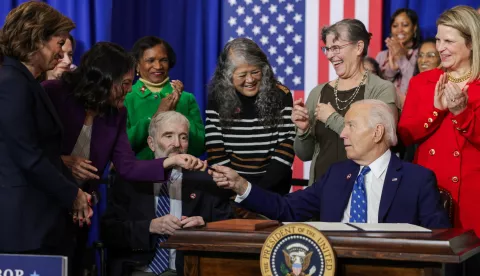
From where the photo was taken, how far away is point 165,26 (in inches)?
276

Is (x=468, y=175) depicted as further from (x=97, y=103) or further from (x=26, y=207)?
(x=26, y=207)

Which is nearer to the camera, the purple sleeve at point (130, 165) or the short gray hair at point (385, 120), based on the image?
the short gray hair at point (385, 120)

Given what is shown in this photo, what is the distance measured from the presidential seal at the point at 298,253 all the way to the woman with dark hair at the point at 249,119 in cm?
179

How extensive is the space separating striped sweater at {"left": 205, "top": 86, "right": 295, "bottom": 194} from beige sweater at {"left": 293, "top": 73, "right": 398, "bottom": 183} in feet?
0.56

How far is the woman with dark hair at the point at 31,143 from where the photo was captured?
3076 millimetres

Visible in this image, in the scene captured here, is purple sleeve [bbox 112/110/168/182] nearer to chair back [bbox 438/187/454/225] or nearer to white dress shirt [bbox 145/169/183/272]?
white dress shirt [bbox 145/169/183/272]

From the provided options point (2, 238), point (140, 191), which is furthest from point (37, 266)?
point (140, 191)

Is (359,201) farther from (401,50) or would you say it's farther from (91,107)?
(401,50)

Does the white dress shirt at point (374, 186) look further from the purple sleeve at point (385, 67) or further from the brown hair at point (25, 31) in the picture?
the purple sleeve at point (385, 67)

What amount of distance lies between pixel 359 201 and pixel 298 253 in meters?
0.83

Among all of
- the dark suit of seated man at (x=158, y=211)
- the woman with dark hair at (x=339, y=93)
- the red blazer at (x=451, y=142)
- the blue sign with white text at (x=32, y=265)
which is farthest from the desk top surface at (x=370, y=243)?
the woman with dark hair at (x=339, y=93)

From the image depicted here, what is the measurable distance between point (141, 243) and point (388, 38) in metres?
2.92

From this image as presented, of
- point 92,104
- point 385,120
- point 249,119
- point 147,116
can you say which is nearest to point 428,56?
point 249,119

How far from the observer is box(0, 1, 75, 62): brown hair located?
3.18m
